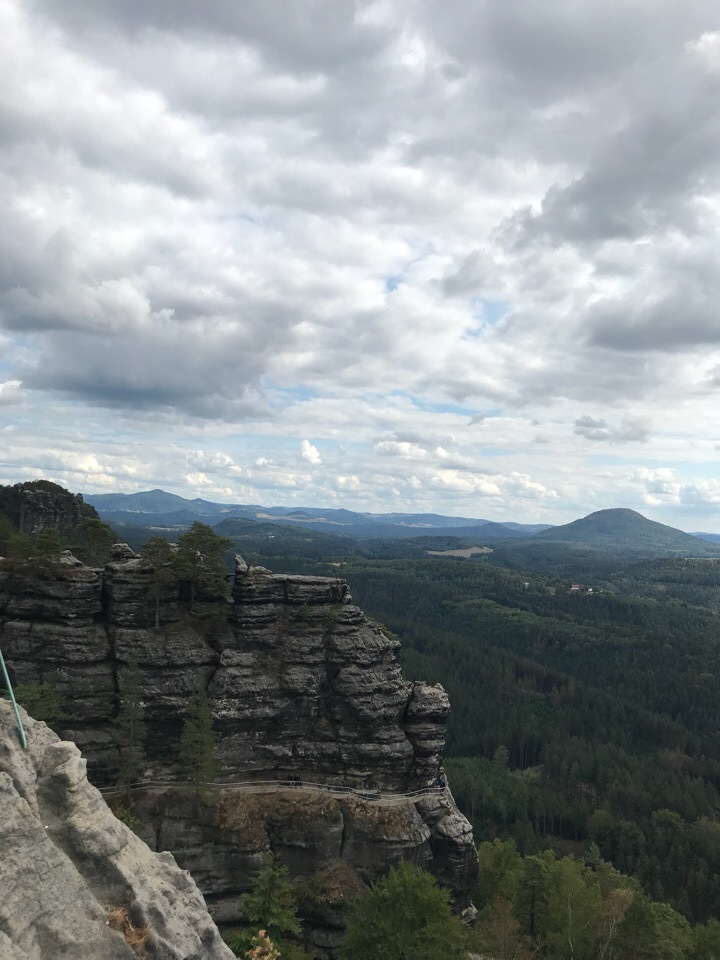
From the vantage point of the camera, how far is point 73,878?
16984 mm

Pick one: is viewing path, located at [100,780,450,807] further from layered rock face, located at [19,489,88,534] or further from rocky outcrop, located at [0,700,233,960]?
layered rock face, located at [19,489,88,534]

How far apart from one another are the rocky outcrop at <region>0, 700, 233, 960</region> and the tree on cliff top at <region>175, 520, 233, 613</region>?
32016 millimetres

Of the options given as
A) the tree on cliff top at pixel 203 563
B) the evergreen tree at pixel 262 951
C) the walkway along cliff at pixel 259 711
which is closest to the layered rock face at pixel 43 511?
the walkway along cliff at pixel 259 711

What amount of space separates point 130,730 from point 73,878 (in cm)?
3221

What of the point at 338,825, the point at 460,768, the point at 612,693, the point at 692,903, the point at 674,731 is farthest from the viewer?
the point at 612,693

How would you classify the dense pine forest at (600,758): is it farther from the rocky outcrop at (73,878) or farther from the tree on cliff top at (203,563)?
the rocky outcrop at (73,878)

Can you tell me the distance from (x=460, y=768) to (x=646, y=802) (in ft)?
114

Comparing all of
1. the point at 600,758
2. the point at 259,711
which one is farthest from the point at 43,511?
the point at 600,758

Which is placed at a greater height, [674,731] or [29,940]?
[29,940]

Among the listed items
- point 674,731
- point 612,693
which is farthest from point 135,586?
point 612,693

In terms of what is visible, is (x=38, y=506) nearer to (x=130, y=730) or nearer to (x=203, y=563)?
(x=203, y=563)

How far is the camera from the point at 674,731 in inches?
5605

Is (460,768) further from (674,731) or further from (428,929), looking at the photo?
(428,929)

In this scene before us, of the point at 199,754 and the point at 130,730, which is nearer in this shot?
the point at 199,754
